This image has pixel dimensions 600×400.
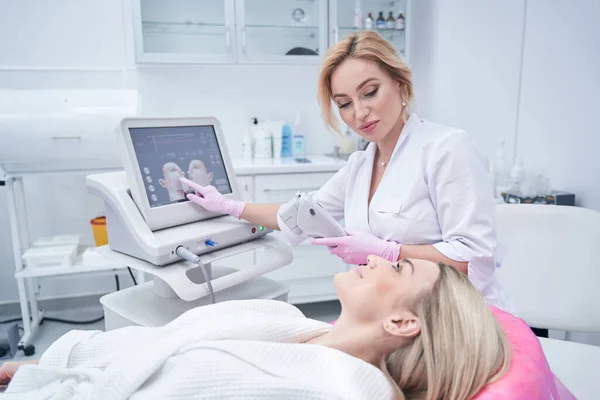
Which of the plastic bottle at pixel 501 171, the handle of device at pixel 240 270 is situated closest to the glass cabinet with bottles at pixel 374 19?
the plastic bottle at pixel 501 171

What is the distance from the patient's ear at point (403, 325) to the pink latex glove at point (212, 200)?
680 millimetres

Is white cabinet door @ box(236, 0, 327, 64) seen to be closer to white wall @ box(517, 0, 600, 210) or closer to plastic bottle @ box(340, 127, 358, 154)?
plastic bottle @ box(340, 127, 358, 154)

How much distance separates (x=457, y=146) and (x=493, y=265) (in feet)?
1.14

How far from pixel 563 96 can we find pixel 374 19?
50.3 inches

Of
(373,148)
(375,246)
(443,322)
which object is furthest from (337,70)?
(443,322)

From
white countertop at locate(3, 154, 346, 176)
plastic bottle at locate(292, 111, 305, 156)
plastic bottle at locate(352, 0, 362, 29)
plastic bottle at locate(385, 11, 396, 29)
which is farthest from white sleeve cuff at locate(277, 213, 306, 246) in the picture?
plastic bottle at locate(385, 11, 396, 29)

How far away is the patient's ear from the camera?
36.9 inches

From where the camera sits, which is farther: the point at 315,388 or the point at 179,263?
the point at 179,263

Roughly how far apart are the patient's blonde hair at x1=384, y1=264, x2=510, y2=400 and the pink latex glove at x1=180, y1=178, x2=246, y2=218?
703 millimetres

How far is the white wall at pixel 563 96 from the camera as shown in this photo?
2.02m

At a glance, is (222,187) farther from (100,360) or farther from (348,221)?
(100,360)

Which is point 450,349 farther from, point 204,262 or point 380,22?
point 380,22

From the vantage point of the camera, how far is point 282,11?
2861 mm

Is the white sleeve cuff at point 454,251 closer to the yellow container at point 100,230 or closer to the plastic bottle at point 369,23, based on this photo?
the yellow container at point 100,230
